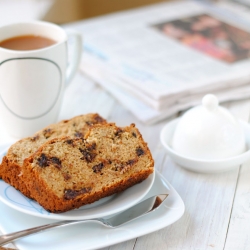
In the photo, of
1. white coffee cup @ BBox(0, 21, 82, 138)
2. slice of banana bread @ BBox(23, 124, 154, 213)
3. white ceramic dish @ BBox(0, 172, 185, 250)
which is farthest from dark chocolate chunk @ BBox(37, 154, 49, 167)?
white coffee cup @ BBox(0, 21, 82, 138)

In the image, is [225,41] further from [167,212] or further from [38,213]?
[38,213]

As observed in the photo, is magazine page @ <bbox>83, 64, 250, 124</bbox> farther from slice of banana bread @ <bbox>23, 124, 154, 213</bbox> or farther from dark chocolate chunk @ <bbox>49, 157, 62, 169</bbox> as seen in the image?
dark chocolate chunk @ <bbox>49, 157, 62, 169</bbox>

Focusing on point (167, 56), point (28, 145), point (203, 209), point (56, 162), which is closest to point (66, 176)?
point (56, 162)

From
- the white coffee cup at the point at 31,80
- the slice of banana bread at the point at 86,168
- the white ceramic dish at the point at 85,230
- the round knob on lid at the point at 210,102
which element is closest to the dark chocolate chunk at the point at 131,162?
the slice of banana bread at the point at 86,168

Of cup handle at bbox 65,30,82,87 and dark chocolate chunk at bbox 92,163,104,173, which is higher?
cup handle at bbox 65,30,82,87

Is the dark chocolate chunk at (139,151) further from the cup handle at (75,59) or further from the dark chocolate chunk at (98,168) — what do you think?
the cup handle at (75,59)

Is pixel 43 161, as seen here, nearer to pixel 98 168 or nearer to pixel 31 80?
pixel 98 168
